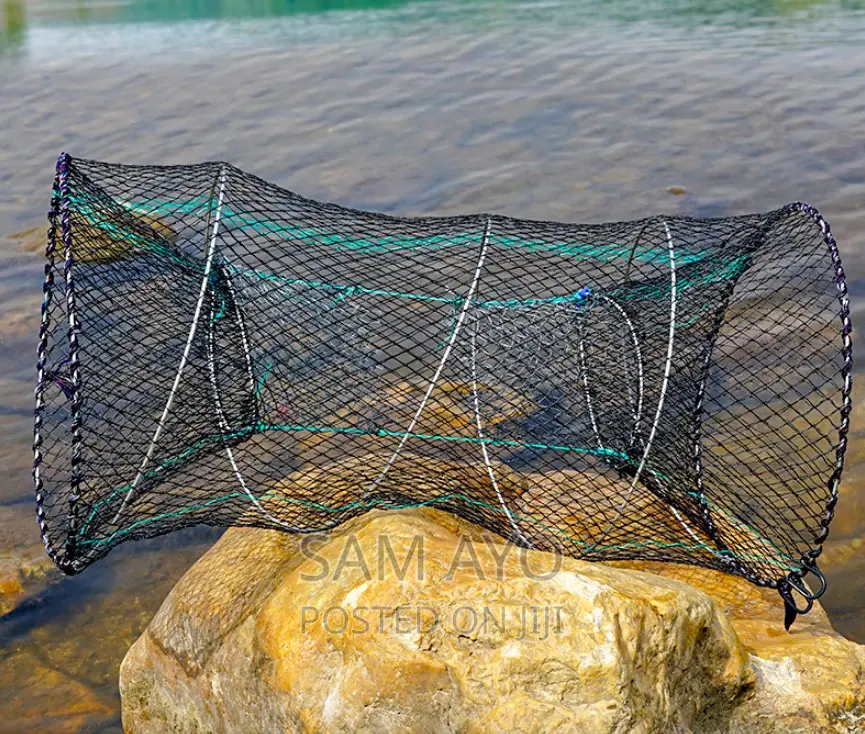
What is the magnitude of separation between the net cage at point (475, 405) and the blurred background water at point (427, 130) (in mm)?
472

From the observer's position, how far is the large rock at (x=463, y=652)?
268 cm

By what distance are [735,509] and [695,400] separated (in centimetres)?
60

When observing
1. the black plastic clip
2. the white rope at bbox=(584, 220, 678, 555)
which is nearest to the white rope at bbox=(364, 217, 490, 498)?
the white rope at bbox=(584, 220, 678, 555)

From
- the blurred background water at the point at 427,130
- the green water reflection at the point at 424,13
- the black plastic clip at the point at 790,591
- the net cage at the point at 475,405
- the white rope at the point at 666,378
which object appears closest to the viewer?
the black plastic clip at the point at 790,591

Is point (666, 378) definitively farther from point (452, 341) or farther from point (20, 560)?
point (20, 560)

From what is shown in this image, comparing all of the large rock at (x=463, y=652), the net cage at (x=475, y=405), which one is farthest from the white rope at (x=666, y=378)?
the large rock at (x=463, y=652)

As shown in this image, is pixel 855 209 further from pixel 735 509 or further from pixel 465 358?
pixel 465 358

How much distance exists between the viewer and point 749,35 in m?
13.5

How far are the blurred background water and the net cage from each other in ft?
1.55

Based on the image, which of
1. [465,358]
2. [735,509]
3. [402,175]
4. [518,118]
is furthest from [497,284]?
[518,118]

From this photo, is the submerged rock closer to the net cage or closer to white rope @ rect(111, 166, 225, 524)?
the net cage

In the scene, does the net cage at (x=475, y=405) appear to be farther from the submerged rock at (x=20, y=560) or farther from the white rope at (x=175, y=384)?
the submerged rock at (x=20, y=560)

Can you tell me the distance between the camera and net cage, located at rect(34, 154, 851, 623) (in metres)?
3.66

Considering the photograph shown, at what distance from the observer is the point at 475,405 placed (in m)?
4.08
